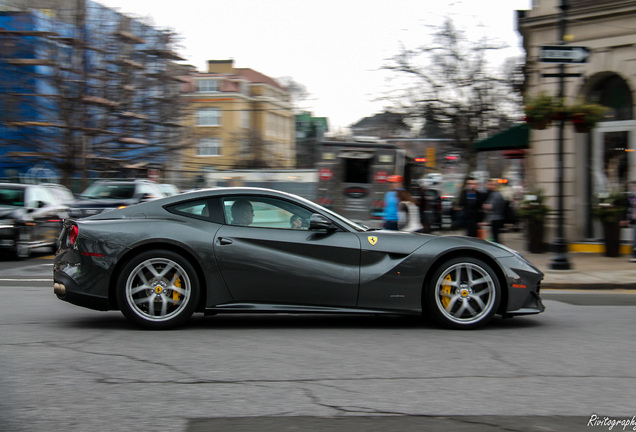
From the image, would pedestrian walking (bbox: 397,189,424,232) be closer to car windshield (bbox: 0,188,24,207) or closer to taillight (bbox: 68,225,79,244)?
taillight (bbox: 68,225,79,244)

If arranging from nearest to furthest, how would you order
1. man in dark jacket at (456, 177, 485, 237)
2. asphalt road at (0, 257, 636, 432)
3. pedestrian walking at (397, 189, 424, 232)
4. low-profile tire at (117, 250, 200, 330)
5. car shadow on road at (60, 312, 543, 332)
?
asphalt road at (0, 257, 636, 432) → low-profile tire at (117, 250, 200, 330) → car shadow on road at (60, 312, 543, 332) → pedestrian walking at (397, 189, 424, 232) → man in dark jacket at (456, 177, 485, 237)

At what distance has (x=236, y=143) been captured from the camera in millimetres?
61250

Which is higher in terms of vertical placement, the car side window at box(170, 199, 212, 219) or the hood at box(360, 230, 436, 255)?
the car side window at box(170, 199, 212, 219)

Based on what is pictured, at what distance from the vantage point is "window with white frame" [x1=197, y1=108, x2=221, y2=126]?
66.2 meters

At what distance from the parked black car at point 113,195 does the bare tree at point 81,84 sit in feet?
36.7

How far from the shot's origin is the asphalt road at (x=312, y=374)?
12.8ft

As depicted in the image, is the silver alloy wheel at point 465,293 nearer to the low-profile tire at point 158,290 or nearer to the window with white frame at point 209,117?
the low-profile tire at point 158,290

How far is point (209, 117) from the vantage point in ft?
218

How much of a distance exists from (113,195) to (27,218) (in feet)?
11.8

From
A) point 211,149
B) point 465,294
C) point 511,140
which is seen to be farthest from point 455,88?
point 211,149

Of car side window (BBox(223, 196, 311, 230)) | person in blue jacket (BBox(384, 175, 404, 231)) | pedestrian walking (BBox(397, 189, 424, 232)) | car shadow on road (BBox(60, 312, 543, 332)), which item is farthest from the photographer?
person in blue jacket (BBox(384, 175, 404, 231))

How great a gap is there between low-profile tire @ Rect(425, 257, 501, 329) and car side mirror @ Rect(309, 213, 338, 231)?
106 centimetres

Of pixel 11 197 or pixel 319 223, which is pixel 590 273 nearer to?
→ pixel 319 223

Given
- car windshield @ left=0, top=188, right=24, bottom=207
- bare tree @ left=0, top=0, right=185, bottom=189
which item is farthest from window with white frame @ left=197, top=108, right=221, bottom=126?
car windshield @ left=0, top=188, right=24, bottom=207
